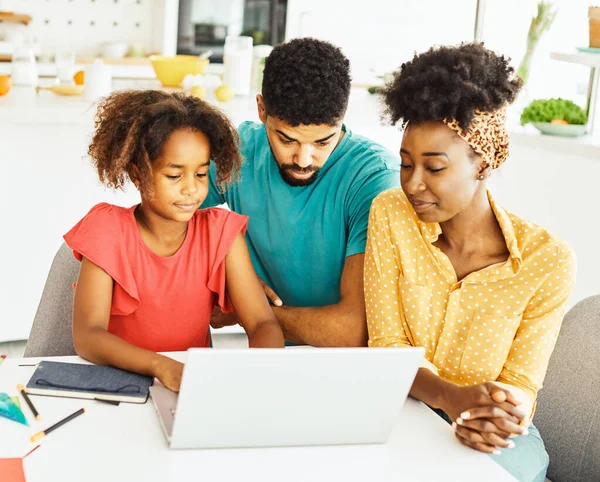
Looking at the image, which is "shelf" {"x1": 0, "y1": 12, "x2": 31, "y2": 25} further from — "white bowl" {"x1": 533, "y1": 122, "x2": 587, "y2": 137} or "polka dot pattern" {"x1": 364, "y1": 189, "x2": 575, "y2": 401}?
"polka dot pattern" {"x1": 364, "y1": 189, "x2": 575, "y2": 401}

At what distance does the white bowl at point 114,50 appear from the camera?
5.75 meters

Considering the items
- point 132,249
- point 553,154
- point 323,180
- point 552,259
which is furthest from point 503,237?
point 553,154

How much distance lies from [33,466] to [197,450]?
22 cm

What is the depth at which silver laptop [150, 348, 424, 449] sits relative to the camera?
1.10 metres

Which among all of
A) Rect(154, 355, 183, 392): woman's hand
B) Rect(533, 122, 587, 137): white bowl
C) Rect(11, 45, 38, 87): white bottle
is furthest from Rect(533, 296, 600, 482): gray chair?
Rect(11, 45, 38, 87): white bottle

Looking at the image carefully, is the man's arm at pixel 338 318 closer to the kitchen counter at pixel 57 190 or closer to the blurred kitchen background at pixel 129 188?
the blurred kitchen background at pixel 129 188

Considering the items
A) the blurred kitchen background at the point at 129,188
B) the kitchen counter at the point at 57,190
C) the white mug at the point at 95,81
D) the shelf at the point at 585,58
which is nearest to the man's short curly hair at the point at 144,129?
the blurred kitchen background at the point at 129,188

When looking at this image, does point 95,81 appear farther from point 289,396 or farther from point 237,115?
point 289,396

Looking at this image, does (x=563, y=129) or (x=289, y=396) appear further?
(x=563, y=129)

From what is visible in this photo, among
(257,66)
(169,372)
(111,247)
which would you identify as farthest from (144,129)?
(257,66)

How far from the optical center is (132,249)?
5.47 ft

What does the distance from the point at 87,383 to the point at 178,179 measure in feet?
1.55

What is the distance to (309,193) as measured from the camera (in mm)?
1901

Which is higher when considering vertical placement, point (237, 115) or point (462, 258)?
point (237, 115)
